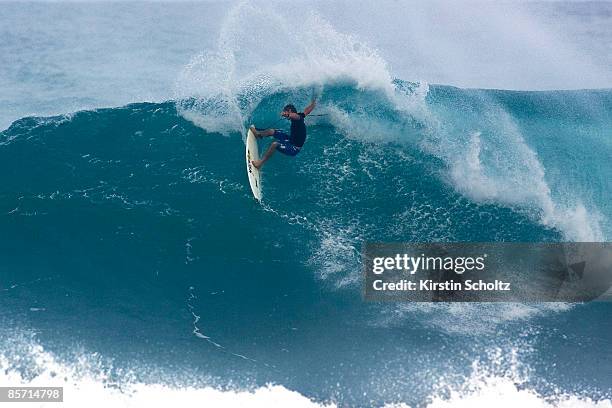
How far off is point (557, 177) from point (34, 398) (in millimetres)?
12561

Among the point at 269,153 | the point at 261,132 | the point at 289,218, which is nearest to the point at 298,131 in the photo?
the point at 269,153

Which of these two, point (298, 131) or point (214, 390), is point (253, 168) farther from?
point (214, 390)

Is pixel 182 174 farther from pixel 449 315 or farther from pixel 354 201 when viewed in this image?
pixel 449 315

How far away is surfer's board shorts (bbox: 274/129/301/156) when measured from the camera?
13.9 m

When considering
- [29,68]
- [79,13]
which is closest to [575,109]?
[29,68]

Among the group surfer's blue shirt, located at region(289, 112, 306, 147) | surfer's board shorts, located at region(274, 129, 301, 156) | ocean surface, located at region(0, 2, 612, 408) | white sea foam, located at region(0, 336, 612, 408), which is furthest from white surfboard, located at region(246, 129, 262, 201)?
white sea foam, located at region(0, 336, 612, 408)

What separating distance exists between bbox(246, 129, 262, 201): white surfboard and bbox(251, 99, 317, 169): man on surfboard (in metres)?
0.13

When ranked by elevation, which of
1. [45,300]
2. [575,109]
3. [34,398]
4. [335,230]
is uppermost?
[575,109]

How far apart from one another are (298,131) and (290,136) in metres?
0.32

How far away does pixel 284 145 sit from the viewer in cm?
1398

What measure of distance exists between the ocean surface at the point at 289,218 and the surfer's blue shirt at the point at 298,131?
1105 millimetres

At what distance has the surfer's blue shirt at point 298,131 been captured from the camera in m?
13.5

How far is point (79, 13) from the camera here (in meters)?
26.5

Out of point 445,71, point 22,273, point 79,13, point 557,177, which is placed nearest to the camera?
point 22,273
